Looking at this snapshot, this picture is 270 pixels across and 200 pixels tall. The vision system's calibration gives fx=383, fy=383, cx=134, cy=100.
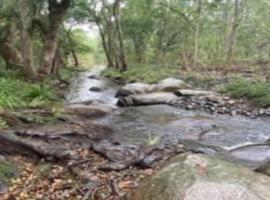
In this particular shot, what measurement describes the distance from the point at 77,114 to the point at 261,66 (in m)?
10.7

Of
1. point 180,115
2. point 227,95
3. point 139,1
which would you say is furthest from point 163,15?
point 180,115

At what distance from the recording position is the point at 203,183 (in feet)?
10.3

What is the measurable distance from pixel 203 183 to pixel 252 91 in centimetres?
872

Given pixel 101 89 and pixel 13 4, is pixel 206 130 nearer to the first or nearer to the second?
pixel 13 4

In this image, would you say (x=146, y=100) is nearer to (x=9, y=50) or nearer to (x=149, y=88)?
(x=149, y=88)

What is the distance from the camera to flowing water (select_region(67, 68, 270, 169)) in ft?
20.6

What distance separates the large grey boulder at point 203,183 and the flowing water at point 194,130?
1.95m

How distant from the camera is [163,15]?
1045 inches

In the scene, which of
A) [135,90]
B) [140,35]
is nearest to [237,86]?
[135,90]

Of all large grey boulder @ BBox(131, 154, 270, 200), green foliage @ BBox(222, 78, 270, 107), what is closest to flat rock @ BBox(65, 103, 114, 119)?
green foliage @ BBox(222, 78, 270, 107)

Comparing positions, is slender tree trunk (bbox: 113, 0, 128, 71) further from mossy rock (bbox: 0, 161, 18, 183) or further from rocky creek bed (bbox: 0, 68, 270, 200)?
mossy rock (bbox: 0, 161, 18, 183)

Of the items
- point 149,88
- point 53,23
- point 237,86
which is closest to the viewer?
point 53,23

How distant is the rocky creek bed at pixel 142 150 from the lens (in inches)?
135

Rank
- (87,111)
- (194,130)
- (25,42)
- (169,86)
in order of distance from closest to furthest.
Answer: (194,130) → (87,111) → (25,42) → (169,86)
